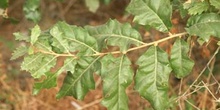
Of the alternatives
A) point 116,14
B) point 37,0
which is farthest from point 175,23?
point 116,14

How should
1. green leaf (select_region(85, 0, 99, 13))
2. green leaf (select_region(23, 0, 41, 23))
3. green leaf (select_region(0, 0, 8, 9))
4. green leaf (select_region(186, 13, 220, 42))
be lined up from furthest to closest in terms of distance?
1. green leaf (select_region(85, 0, 99, 13))
2. green leaf (select_region(23, 0, 41, 23))
3. green leaf (select_region(0, 0, 8, 9))
4. green leaf (select_region(186, 13, 220, 42))

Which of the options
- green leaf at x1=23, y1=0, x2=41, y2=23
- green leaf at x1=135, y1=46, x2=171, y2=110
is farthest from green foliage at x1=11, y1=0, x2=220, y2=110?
green leaf at x1=23, y1=0, x2=41, y2=23

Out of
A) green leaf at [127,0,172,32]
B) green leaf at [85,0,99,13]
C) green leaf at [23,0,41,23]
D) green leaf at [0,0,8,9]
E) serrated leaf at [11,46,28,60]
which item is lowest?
green leaf at [127,0,172,32]

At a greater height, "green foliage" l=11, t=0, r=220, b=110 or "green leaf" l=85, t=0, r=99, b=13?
"green leaf" l=85, t=0, r=99, b=13

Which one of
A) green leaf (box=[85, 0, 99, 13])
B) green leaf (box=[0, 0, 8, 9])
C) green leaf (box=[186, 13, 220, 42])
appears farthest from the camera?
green leaf (box=[85, 0, 99, 13])

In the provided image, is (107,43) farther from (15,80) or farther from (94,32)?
(15,80)

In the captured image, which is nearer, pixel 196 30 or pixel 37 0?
pixel 196 30

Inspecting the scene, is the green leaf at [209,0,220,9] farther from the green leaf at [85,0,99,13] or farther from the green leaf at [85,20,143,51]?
the green leaf at [85,0,99,13]
